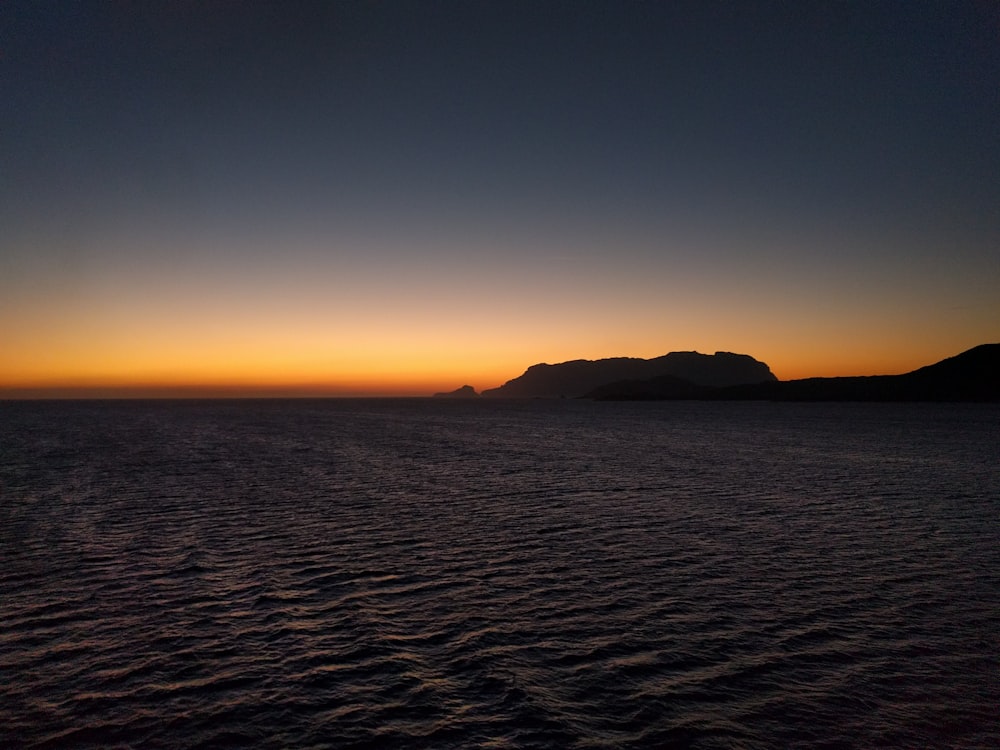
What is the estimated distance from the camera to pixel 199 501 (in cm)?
4116

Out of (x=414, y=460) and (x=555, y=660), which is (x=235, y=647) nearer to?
(x=555, y=660)

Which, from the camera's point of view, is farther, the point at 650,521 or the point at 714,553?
the point at 650,521

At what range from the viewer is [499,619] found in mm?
19125

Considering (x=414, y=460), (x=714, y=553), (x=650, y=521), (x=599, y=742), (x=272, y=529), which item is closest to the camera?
(x=599, y=742)

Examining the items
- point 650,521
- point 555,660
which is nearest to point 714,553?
point 650,521

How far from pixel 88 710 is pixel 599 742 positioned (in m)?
11.4

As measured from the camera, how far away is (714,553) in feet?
90.0

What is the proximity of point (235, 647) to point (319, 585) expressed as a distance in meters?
5.84

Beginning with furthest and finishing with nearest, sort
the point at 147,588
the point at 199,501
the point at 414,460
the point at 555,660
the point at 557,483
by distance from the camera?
the point at 414,460 → the point at 557,483 → the point at 199,501 → the point at 147,588 → the point at 555,660

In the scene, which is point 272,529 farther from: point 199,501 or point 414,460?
point 414,460

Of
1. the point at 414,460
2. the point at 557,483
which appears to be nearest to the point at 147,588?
the point at 557,483

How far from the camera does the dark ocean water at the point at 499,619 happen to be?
13016 millimetres

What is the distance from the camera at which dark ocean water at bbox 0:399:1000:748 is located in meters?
13.0

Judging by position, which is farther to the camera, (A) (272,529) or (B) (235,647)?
(A) (272,529)
